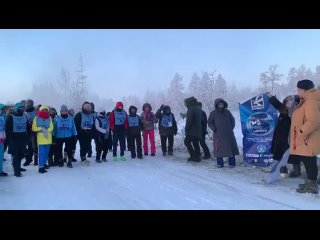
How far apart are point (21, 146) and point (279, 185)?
22.5ft

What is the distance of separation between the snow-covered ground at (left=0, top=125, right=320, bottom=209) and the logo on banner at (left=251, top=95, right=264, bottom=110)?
177 centimetres

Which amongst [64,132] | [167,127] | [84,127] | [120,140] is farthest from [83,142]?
[167,127]

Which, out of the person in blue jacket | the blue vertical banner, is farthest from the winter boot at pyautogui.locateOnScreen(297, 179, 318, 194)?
the person in blue jacket

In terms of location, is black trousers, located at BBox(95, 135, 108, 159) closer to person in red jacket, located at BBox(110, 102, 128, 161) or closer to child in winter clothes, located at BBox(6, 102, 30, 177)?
person in red jacket, located at BBox(110, 102, 128, 161)

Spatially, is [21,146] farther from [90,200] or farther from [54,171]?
[90,200]

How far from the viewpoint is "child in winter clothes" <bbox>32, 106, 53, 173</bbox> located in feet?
32.0

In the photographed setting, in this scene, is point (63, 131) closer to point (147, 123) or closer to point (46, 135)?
point (46, 135)

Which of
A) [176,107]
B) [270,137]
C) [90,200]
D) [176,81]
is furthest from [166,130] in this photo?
[176,81]

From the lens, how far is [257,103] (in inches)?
383

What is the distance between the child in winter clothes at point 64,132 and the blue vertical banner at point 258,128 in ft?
17.7

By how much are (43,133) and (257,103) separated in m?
6.32

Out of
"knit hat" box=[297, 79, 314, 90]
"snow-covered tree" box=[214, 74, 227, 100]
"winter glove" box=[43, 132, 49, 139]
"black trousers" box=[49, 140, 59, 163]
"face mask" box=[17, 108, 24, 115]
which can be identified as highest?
"snow-covered tree" box=[214, 74, 227, 100]

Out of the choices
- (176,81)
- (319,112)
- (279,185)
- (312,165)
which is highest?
(176,81)

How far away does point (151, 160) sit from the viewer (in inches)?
461
